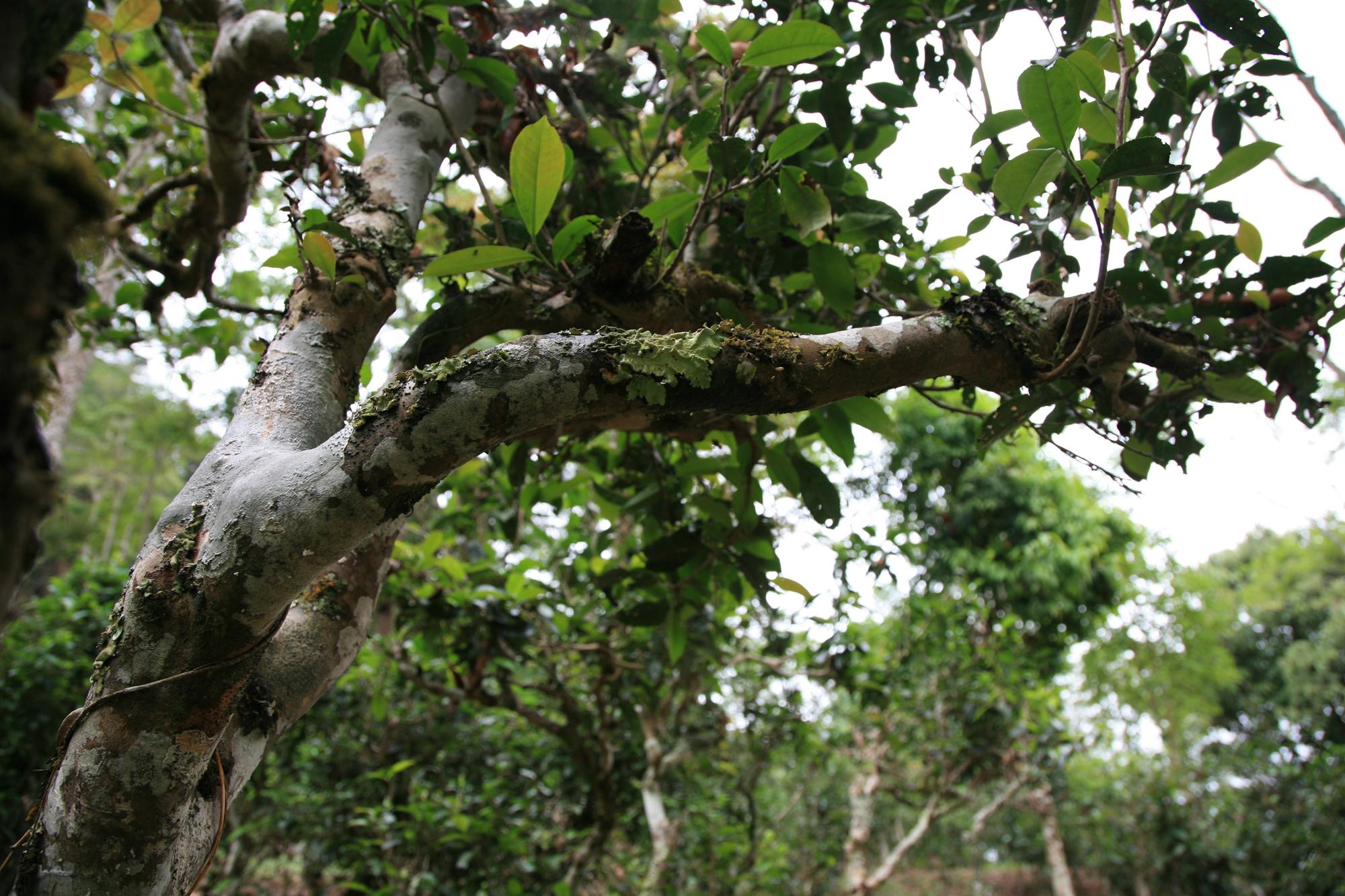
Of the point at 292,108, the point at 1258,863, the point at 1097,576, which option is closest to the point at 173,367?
the point at 292,108

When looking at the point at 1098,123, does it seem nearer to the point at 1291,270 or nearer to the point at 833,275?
the point at 833,275

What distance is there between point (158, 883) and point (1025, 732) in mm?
5259

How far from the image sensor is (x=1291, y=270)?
1.45 metres

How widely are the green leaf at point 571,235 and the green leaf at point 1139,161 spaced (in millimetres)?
698

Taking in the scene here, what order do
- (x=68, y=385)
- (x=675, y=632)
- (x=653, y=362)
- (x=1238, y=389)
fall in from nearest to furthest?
(x=653, y=362) < (x=1238, y=389) < (x=675, y=632) < (x=68, y=385)

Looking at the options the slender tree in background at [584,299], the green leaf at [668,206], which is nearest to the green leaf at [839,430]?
the slender tree in background at [584,299]

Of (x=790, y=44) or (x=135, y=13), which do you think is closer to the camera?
(x=790, y=44)

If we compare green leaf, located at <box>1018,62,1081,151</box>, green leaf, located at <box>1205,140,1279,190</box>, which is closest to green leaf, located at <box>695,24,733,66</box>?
green leaf, located at <box>1018,62,1081,151</box>

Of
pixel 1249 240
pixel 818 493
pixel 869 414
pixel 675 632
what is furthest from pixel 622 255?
pixel 1249 240

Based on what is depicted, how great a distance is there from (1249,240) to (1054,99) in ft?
2.67

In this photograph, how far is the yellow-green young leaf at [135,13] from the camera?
1431 millimetres

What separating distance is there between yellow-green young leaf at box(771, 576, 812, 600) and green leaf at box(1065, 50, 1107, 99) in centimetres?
109

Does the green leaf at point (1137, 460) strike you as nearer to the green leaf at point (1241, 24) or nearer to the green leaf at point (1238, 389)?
the green leaf at point (1238, 389)

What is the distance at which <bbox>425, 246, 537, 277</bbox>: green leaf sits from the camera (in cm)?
100
